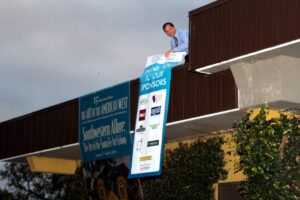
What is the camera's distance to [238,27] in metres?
14.5

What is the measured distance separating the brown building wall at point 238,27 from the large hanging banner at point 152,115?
0.94 meters

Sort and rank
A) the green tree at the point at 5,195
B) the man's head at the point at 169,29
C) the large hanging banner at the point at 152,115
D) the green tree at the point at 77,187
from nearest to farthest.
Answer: the large hanging banner at the point at 152,115
the man's head at the point at 169,29
the green tree at the point at 77,187
the green tree at the point at 5,195

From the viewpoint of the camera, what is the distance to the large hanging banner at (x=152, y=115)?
626 inches

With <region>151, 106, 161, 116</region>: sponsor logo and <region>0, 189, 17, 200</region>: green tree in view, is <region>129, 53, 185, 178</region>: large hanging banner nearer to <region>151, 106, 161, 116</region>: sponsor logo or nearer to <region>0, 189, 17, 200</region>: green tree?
<region>151, 106, 161, 116</region>: sponsor logo

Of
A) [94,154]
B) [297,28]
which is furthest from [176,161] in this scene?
[297,28]

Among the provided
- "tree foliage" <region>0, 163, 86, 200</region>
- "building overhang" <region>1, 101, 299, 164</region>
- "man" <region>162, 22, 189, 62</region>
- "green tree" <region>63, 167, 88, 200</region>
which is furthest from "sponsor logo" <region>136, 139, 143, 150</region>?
"tree foliage" <region>0, 163, 86, 200</region>

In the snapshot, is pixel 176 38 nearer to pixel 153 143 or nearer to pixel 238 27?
pixel 238 27

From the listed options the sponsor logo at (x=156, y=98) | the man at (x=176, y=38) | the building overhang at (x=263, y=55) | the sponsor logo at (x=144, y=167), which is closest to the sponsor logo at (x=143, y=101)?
the sponsor logo at (x=156, y=98)

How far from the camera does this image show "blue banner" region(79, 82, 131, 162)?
18.8 m

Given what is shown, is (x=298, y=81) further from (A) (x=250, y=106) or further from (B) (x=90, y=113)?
(B) (x=90, y=113)

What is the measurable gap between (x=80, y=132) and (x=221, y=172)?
489 centimetres

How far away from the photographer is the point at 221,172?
18172mm

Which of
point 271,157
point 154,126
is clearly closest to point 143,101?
point 154,126

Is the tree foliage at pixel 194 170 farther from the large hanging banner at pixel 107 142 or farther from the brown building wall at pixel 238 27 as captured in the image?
the brown building wall at pixel 238 27
